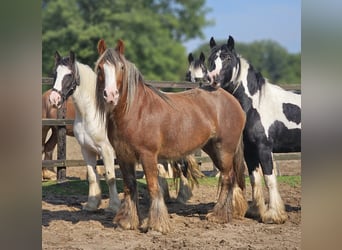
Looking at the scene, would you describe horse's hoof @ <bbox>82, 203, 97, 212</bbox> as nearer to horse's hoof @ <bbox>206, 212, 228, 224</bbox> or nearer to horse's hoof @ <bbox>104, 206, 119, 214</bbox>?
horse's hoof @ <bbox>104, 206, 119, 214</bbox>

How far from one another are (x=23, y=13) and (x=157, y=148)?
6.93 feet

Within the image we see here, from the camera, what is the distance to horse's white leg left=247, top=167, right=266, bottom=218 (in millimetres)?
3865

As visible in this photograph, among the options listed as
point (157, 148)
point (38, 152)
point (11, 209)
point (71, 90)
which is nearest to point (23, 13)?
point (38, 152)

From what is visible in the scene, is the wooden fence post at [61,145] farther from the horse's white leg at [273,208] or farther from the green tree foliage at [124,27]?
the horse's white leg at [273,208]

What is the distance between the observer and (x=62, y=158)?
→ 5.00 metres

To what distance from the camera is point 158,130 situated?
336 cm

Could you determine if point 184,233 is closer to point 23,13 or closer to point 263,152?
point 263,152

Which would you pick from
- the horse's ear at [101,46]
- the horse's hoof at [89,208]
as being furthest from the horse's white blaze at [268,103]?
the horse's hoof at [89,208]

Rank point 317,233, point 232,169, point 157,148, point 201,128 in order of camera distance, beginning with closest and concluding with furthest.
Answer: point 317,233 < point 157,148 < point 201,128 < point 232,169

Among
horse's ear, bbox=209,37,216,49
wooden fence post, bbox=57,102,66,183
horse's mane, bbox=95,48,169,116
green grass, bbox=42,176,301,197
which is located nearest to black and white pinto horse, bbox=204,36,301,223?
horse's ear, bbox=209,37,216,49

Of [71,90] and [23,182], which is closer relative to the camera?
[23,182]

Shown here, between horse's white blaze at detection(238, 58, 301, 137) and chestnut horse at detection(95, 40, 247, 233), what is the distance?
16cm

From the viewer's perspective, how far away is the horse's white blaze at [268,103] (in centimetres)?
382

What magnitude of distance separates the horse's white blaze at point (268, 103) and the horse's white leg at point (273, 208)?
0.41m
